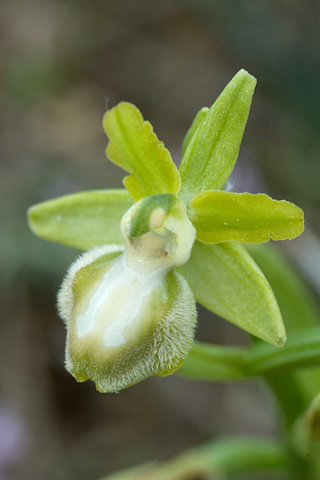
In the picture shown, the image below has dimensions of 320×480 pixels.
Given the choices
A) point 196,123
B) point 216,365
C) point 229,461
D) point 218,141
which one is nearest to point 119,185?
point 229,461

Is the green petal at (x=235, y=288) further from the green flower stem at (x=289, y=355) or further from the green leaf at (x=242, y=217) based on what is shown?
the green flower stem at (x=289, y=355)

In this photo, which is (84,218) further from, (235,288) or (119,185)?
(119,185)

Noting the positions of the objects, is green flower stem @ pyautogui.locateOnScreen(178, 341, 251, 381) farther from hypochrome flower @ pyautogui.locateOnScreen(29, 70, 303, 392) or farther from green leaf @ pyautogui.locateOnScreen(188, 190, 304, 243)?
green leaf @ pyautogui.locateOnScreen(188, 190, 304, 243)

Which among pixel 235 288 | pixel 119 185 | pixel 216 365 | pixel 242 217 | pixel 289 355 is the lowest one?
pixel 119 185

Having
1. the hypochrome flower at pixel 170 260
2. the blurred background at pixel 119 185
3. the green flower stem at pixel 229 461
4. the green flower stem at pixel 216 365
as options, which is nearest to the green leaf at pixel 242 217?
the hypochrome flower at pixel 170 260

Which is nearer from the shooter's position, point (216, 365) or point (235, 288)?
point (235, 288)

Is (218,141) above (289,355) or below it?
above
